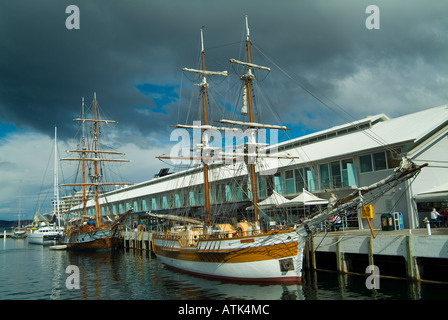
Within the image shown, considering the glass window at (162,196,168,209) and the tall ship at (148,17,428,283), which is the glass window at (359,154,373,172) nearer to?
the tall ship at (148,17,428,283)

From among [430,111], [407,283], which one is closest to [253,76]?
[430,111]

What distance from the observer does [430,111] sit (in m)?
30.9

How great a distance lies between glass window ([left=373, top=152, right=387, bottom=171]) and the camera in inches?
1068

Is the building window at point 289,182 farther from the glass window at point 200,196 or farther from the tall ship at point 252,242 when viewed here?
the glass window at point 200,196

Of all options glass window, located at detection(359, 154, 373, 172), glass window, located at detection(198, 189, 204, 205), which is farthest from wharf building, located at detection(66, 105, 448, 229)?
glass window, located at detection(198, 189, 204, 205)

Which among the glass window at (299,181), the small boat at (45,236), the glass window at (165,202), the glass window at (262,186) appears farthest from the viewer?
the small boat at (45,236)

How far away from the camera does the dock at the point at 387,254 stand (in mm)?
17078

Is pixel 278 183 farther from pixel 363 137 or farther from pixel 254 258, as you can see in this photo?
pixel 254 258

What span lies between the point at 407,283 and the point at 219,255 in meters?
10.5

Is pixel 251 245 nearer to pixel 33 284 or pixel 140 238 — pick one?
pixel 33 284

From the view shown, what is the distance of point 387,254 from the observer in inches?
724

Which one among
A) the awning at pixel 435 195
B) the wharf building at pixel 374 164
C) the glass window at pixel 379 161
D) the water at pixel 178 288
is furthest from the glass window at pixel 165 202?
the awning at pixel 435 195

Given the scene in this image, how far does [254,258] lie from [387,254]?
7.26m

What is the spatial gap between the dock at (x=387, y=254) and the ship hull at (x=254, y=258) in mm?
3010
